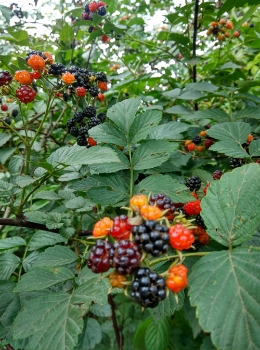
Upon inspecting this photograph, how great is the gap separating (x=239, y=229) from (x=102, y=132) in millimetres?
897

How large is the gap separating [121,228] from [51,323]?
1.79 feet

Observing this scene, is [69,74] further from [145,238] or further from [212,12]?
[212,12]

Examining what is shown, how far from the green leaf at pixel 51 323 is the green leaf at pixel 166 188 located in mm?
589

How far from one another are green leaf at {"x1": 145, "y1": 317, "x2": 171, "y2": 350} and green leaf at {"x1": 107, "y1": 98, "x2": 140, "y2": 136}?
1.25 meters

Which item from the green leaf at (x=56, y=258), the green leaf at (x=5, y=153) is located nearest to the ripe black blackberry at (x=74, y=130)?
the green leaf at (x=5, y=153)

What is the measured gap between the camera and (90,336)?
210 cm

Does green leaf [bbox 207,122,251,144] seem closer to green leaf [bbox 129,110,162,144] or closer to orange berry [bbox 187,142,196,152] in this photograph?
green leaf [bbox 129,110,162,144]

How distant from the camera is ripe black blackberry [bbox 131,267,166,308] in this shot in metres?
0.87

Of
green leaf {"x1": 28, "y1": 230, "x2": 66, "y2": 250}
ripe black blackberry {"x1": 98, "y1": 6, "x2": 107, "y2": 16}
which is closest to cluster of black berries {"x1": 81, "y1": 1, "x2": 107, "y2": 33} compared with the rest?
ripe black blackberry {"x1": 98, "y1": 6, "x2": 107, "y2": 16}

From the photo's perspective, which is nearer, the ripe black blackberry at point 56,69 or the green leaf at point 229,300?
the green leaf at point 229,300

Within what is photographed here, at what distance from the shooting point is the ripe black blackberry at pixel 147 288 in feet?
2.85

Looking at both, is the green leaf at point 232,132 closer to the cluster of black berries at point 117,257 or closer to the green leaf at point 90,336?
the cluster of black berries at point 117,257

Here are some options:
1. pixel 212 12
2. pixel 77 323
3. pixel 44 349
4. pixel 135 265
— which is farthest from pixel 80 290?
pixel 212 12

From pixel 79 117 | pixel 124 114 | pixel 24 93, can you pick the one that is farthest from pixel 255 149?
pixel 24 93
